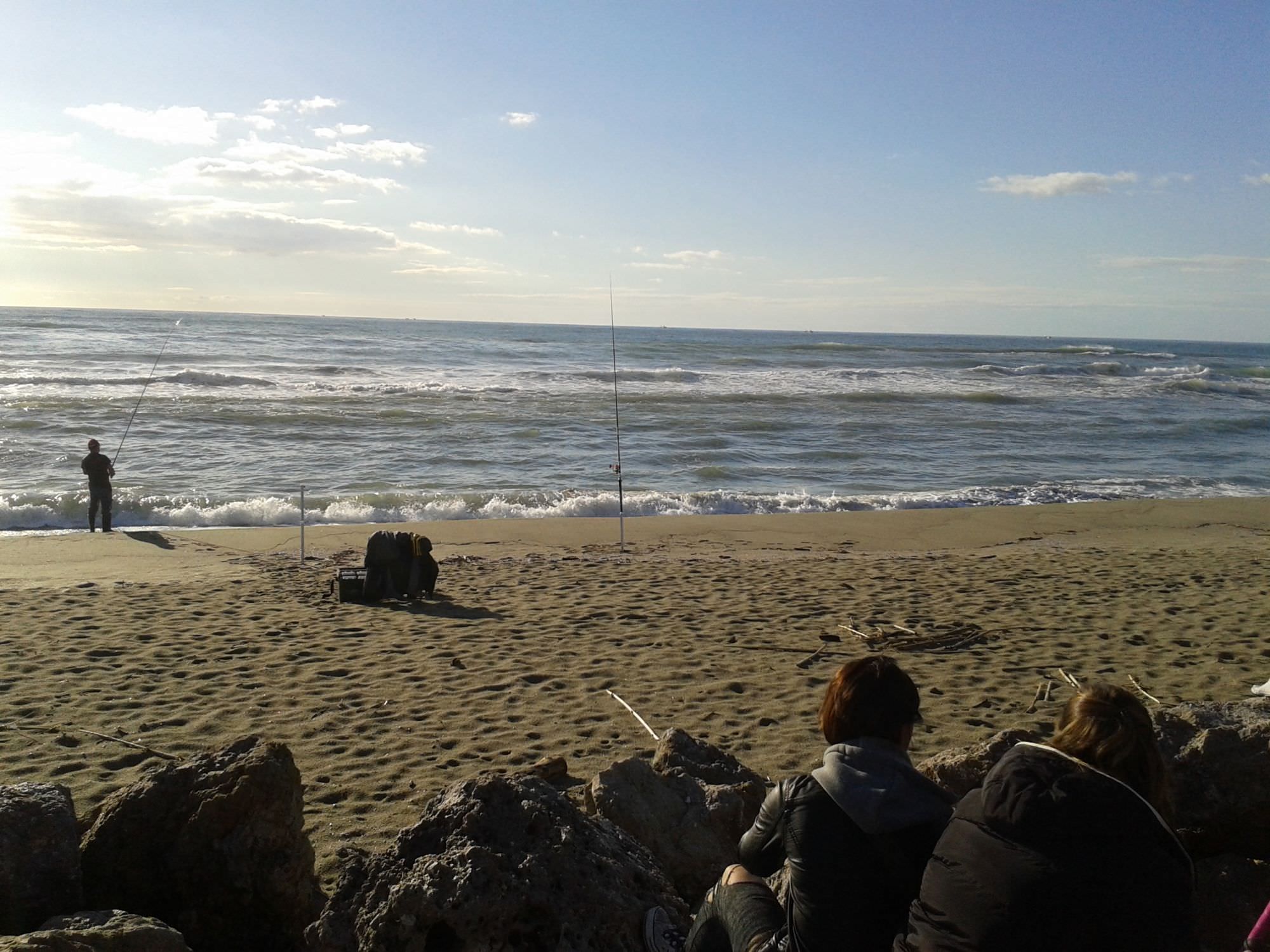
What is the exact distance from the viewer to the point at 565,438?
2148 centimetres

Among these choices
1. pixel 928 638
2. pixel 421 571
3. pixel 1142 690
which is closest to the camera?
pixel 1142 690

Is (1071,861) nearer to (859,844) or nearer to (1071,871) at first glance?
(1071,871)

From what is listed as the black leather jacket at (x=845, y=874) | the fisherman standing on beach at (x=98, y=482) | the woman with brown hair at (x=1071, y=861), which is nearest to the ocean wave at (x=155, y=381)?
the fisherman standing on beach at (x=98, y=482)

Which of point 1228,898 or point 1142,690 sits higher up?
point 1228,898

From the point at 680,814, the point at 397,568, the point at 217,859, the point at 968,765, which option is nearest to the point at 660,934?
the point at 680,814

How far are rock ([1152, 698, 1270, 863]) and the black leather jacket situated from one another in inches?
63.4

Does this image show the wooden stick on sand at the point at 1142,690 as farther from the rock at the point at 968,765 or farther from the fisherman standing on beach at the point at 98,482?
the fisherman standing on beach at the point at 98,482

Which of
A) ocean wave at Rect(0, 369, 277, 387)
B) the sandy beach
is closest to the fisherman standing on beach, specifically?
the sandy beach

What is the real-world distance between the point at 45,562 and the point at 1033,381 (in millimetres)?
38430

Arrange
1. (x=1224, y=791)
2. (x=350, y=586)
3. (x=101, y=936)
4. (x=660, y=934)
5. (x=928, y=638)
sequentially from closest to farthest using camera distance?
(x=101, y=936) < (x=660, y=934) < (x=1224, y=791) < (x=928, y=638) < (x=350, y=586)

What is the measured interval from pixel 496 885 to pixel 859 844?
35.8 inches

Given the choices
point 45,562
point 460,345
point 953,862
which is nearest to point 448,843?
point 953,862

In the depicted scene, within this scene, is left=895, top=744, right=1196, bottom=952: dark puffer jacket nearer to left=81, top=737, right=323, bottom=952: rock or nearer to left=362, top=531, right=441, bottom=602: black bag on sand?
left=81, top=737, right=323, bottom=952: rock

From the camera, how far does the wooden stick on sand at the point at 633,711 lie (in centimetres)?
528
